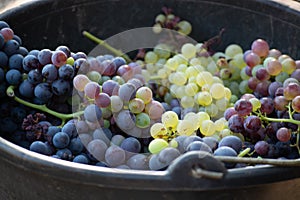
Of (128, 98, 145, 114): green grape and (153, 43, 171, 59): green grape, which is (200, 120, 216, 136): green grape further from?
(153, 43, 171, 59): green grape

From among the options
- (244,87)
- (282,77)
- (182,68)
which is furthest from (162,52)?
(282,77)

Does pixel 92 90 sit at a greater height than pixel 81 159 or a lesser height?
greater

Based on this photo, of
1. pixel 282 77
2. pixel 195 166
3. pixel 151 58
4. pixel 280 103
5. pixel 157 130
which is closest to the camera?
pixel 195 166

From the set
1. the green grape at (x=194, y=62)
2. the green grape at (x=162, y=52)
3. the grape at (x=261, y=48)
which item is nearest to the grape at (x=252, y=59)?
the grape at (x=261, y=48)

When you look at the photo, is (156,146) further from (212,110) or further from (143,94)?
(212,110)

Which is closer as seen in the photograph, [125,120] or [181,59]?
[125,120]

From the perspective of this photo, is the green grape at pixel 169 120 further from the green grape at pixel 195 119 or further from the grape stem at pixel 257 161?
the grape stem at pixel 257 161
